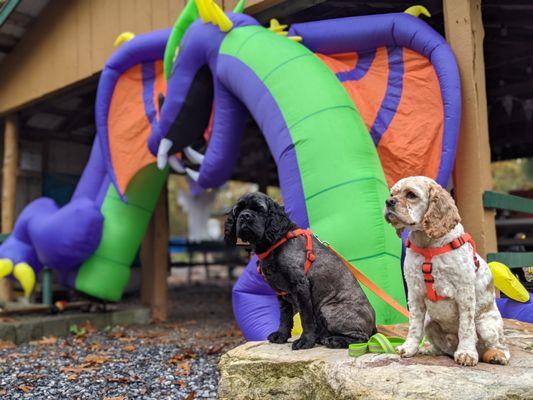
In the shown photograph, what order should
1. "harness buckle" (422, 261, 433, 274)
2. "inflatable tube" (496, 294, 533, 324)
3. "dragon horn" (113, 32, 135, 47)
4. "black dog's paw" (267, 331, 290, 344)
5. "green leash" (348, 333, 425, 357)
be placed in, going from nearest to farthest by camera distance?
1. "harness buckle" (422, 261, 433, 274)
2. "green leash" (348, 333, 425, 357)
3. "black dog's paw" (267, 331, 290, 344)
4. "inflatable tube" (496, 294, 533, 324)
5. "dragon horn" (113, 32, 135, 47)

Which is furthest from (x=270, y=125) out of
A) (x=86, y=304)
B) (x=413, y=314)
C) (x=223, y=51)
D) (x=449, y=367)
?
(x=86, y=304)

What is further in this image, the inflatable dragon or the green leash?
the inflatable dragon

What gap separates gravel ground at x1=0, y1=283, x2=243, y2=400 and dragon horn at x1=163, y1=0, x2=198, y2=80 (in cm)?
266

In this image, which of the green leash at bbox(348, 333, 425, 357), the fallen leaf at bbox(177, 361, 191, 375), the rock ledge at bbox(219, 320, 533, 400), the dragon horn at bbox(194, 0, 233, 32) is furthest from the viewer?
the dragon horn at bbox(194, 0, 233, 32)

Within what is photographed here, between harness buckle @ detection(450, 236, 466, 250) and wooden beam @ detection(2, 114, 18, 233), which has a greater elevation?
wooden beam @ detection(2, 114, 18, 233)

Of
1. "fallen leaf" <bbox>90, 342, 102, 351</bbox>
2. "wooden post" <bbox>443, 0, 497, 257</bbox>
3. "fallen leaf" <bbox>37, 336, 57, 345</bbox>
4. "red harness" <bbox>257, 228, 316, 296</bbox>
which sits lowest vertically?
"fallen leaf" <bbox>90, 342, 102, 351</bbox>

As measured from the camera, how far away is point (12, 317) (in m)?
5.99

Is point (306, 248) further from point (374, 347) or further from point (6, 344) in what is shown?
point (6, 344)

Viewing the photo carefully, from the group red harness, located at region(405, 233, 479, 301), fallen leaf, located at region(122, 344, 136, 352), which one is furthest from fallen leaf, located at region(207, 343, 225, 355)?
red harness, located at region(405, 233, 479, 301)

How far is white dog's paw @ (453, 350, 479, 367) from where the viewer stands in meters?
2.05

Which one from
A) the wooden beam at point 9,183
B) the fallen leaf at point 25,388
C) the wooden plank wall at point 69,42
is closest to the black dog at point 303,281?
the fallen leaf at point 25,388

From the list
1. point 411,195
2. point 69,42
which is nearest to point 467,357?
point 411,195

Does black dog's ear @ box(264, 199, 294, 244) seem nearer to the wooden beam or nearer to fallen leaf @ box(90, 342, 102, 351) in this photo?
fallen leaf @ box(90, 342, 102, 351)

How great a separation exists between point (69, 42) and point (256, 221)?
5.46 meters
